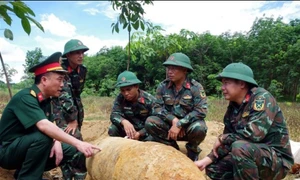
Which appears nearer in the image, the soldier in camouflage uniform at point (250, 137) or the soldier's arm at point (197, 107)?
the soldier in camouflage uniform at point (250, 137)

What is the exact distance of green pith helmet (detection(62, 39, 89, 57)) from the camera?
452cm

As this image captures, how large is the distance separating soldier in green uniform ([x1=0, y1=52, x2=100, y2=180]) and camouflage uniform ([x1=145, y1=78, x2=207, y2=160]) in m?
1.42

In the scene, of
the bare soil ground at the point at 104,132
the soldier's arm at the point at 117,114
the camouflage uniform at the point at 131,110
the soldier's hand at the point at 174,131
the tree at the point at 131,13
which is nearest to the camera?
the tree at the point at 131,13

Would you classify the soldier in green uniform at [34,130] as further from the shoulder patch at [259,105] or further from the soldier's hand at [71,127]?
the shoulder patch at [259,105]

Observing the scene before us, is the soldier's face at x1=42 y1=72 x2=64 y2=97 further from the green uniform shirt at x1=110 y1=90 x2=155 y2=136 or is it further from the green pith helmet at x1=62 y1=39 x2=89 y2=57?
the green uniform shirt at x1=110 y1=90 x2=155 y2=136

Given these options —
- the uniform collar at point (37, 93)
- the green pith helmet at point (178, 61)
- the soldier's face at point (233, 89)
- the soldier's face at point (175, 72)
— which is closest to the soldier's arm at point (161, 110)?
the soldier's face at point (175, 72)

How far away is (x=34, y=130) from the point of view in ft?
10.4

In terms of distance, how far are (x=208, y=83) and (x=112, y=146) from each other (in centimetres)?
1698

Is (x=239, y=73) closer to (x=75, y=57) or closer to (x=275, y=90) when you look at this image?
(x=75, y=57)

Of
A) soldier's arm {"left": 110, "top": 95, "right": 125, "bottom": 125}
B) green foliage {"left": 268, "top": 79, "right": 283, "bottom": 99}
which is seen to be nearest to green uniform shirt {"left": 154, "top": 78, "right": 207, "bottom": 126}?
soldier's arm {"left": 110, "top": 95, "right": 125, "bottom": 125}

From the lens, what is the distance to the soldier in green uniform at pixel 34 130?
3.01 meters

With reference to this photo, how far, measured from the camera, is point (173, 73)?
431 centimetres

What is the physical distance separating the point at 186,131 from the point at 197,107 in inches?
13.5

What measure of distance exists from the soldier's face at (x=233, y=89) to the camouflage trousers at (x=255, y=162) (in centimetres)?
47
